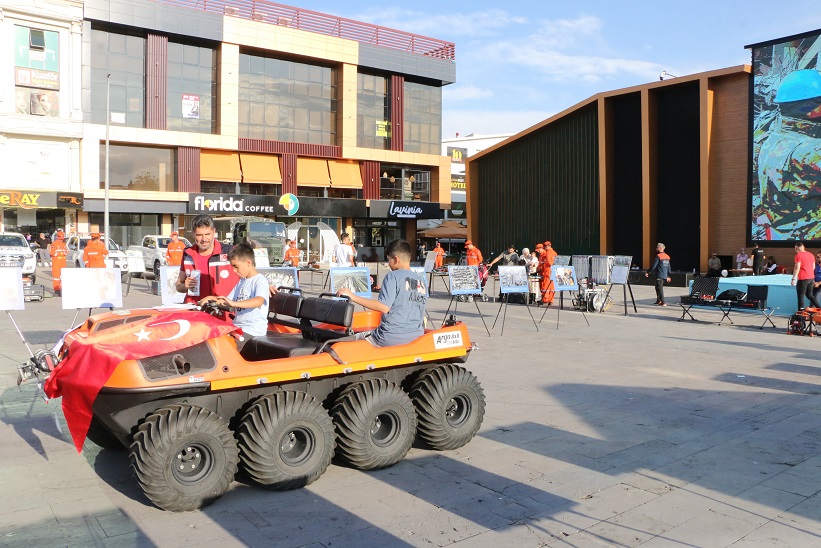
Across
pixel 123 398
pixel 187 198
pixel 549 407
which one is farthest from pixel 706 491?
pixel 187 198

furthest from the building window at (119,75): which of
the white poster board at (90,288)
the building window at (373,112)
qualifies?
the white poster board at (90,288)

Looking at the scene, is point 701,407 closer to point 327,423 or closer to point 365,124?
point 327,423

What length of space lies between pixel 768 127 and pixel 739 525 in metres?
25.9

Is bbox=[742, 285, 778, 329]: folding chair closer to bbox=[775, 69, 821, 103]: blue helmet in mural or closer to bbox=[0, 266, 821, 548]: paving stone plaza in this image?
bbox=[0, 266, 821, 548]: paving stone plaza

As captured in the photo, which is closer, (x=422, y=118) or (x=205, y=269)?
(x=205, y=269)

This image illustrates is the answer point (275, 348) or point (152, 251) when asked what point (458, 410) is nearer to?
point (275, 348)

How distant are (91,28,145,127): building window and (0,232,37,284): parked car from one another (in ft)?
55.2

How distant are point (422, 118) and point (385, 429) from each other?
47.7 metres

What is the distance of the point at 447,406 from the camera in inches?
248

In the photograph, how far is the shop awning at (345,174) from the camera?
48.3 m

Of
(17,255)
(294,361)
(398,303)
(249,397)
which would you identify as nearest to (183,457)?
(249,397)

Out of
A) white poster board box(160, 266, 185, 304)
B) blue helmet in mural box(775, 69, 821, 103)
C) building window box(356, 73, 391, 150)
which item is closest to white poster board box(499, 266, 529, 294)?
white poster board box(160, 266, 185, 304)

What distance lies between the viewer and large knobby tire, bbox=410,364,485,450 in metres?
6.21

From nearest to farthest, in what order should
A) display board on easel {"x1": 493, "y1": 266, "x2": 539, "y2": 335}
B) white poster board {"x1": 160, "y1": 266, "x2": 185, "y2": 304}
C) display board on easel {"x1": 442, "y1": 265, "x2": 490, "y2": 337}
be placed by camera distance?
white poster board {"x1": 160, "y1": 266, "x2": 185, "y2": 304}
display board on easel {"x1": 442, "y1": 265, "x2": 490, "y2": 337}
display board on easel {"x1": 493, "y1": 266, "x2": 539, "y2": 335}
